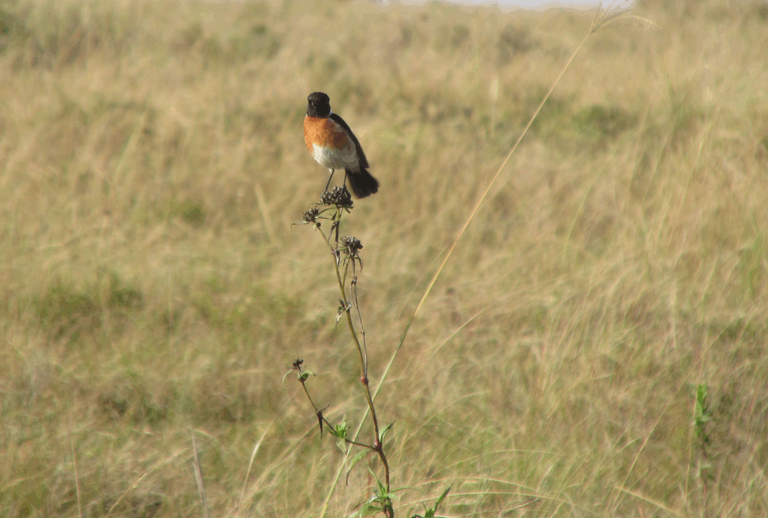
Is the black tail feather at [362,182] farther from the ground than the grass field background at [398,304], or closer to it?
farther from the ground

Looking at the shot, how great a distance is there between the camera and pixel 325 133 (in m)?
1.33

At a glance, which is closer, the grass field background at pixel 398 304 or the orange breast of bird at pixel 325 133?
the orange breast of bird at pixel 325 133

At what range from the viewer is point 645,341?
2443 millimetres

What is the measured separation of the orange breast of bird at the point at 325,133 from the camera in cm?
133

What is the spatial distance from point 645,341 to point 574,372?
361 millimetres

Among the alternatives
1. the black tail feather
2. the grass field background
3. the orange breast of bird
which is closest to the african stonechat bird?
A: the orange breast of bird

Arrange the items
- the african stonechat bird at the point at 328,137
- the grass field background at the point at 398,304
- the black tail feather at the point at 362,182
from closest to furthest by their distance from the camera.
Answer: the african stonechat bird at the point at 328,137, the black tail feather at the point at 362,182, the grass field background at the point at 398,304

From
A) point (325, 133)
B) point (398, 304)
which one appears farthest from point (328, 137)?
point (398, 304)

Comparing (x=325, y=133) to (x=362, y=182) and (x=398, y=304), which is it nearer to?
(x=362, y=182)

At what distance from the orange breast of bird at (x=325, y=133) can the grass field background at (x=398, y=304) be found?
680 millimetres

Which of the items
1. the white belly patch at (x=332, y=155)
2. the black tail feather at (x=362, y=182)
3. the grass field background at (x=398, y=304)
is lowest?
the grass field background at (x=398, y=304)

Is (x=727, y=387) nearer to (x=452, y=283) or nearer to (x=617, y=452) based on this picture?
(x=617, y=452)

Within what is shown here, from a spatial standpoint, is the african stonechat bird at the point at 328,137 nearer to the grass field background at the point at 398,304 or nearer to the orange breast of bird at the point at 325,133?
the orange breast of bird at the point at 325,133

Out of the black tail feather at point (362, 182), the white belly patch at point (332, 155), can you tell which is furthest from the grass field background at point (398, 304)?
the white belly patch at point (332, 155)
